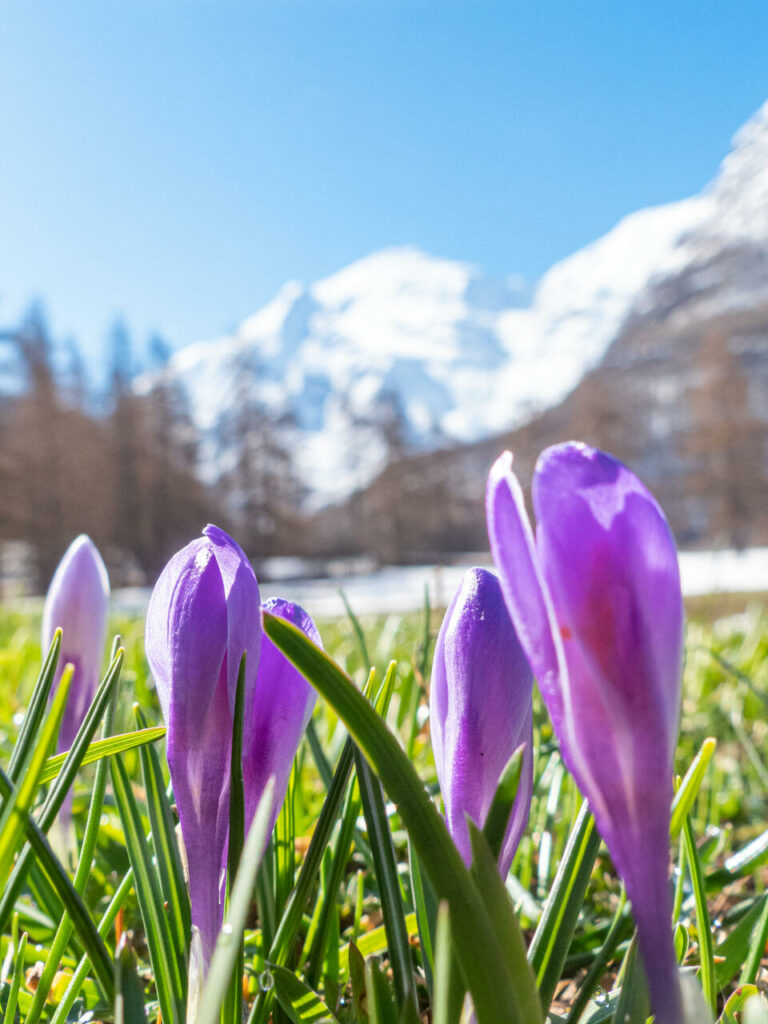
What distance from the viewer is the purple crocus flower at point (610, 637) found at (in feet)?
0.81

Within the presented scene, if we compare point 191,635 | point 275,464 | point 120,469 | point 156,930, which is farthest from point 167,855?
point 275,464

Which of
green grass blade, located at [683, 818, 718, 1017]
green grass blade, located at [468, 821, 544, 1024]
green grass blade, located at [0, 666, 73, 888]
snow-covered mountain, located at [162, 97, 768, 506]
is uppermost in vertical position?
snow-covered mountain, located at [162, 97, 768, 506]

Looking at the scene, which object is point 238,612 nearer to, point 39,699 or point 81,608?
point 39,699

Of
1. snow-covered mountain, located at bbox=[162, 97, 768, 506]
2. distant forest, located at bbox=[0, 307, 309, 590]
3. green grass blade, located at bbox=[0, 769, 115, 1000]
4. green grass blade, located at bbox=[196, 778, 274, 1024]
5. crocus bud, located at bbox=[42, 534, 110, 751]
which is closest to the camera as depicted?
green grass blade, located at bbox=[196, 778, 274, 1024]

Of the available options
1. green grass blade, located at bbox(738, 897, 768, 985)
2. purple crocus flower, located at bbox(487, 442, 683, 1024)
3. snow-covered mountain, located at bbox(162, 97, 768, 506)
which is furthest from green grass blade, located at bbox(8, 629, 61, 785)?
snow-covered mountain, located at bbox(162, 97, 768, 506)

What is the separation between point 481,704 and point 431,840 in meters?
0.08

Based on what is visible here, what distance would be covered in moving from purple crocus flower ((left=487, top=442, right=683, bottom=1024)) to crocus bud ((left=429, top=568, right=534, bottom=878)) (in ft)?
0.22

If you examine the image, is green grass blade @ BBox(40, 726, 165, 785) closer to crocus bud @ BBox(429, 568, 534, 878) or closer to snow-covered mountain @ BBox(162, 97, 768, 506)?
crocus bud @ BBox(429, 568, 534, 878)

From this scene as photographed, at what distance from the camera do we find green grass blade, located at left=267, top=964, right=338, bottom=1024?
1.15 feet

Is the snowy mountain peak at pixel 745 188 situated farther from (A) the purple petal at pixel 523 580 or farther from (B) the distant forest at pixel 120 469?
(A) the purple petal at pixel 523 580

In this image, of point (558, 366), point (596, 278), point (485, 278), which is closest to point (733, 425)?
point (558, 366)

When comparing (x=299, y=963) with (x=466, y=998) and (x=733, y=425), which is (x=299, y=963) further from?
(x=733, y=425)

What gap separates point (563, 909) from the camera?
344 millimetres

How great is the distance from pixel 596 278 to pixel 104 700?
9582cm
